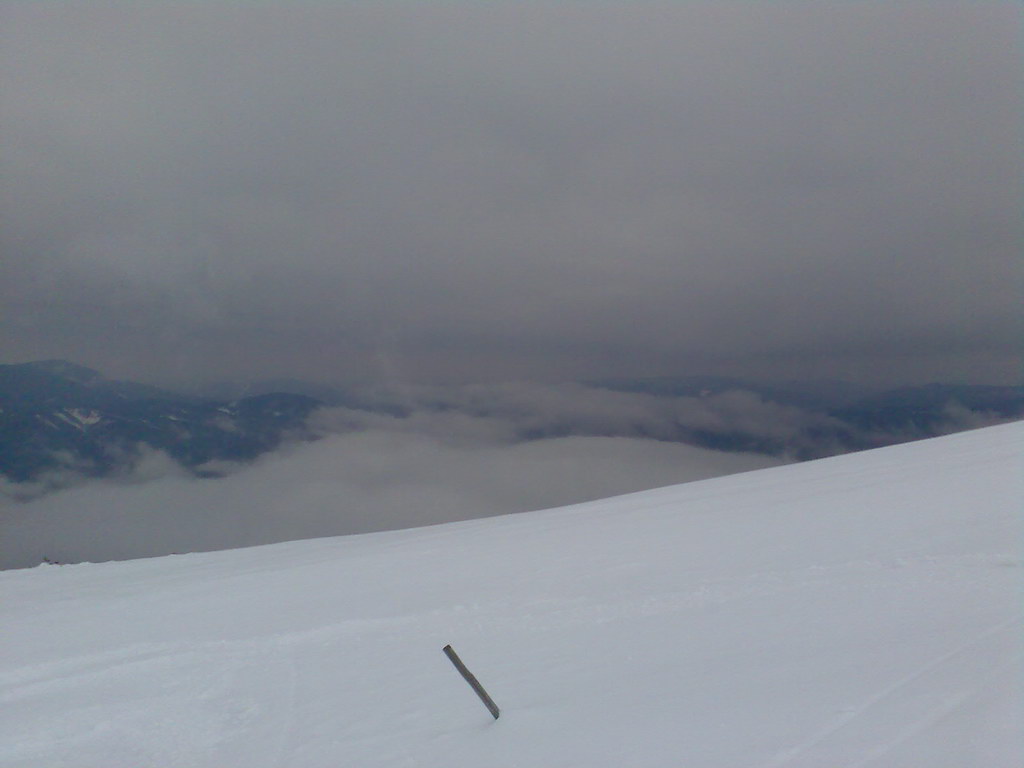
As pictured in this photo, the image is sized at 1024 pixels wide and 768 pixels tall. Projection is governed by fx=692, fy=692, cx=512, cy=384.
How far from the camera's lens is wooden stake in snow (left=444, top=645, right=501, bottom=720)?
20.3 ft

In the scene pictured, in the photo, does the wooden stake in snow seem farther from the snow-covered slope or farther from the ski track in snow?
the ski track in snow

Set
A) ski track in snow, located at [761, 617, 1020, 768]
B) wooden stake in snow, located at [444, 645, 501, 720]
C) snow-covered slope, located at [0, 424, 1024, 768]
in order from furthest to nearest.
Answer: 1. wooden stake in snow, located at [444, 645, 501, 720]
2. snow-covered slope, located at [0, 424, 1024, 768]
3. ski track in snow, located at [761, 617, 1020, 768]

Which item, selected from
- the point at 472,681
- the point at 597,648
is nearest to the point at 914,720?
the point at 472,681

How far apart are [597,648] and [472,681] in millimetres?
2297

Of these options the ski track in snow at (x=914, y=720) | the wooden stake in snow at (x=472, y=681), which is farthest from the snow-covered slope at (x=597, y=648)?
the wooden stake in snow at (x=472, y=681)

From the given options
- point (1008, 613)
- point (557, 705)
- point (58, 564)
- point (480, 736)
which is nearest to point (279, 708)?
point (480, 736)

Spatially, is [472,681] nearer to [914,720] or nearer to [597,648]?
[597,648]

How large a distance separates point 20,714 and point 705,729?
8.42 metres

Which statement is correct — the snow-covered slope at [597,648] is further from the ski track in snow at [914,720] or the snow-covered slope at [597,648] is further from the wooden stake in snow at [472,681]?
the wooden stake in snow at [472,681]

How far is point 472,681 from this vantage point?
6.23m

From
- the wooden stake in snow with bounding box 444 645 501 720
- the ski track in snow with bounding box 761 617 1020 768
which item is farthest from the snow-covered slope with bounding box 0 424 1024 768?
the wooden stake in snow with bounding box 444 645 501 720

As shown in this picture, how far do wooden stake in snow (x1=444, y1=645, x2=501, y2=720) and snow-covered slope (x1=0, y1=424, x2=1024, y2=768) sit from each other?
174 millimetres

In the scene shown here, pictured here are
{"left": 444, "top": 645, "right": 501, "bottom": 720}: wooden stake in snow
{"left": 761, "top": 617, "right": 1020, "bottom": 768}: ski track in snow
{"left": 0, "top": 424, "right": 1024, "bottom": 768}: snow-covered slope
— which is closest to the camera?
{"left": 761, "top": 617, "right": 1020, "bottom": 768}: ski track in snow

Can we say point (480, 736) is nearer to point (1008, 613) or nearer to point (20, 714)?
point (1008, 613)
